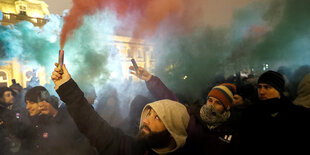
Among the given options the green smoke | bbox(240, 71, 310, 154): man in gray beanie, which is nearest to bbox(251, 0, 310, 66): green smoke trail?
the green smoke

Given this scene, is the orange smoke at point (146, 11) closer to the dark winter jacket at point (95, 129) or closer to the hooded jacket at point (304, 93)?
the dark winter jacket at point (95, 129)

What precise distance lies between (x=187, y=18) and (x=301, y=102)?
8.89 ft

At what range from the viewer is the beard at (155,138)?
133 cm

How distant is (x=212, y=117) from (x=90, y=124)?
4.47 feet

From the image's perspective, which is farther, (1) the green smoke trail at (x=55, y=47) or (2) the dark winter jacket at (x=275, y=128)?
(1) the green smoke trail at (x=55, y=47)

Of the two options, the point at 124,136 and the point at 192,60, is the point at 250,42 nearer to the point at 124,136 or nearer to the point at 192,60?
the point at 192,60

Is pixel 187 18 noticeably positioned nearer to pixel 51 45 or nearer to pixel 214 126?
pixel 214 126

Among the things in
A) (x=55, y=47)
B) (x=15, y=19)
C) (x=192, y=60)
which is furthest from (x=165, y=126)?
(x=55, y=47)

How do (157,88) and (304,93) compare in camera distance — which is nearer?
(157,88)

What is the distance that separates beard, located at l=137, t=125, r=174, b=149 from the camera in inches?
52.4

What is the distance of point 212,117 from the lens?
76.0 inches

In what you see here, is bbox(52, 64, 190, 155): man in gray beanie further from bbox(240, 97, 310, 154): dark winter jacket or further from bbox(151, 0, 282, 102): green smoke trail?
bbox(151, 0, 282, 102): green smoke trail

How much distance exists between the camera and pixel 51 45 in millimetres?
7930

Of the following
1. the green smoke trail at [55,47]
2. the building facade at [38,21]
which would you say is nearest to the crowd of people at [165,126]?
the building facade at [38,21]
